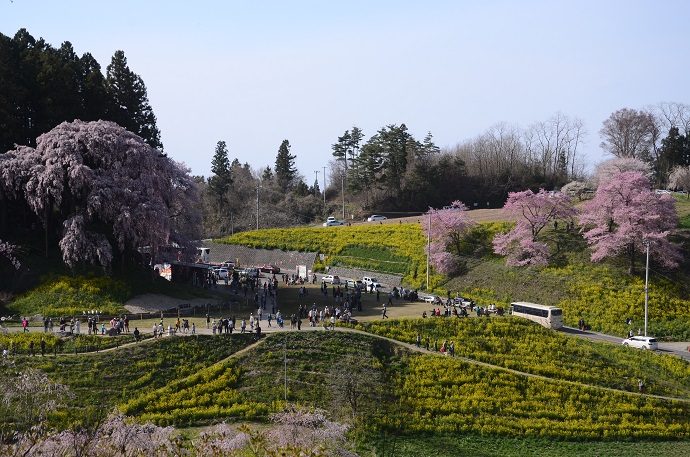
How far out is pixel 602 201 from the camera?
175ft

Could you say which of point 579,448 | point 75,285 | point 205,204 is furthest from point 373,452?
point 205,204

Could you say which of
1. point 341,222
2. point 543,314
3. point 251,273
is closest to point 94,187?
point 251,273

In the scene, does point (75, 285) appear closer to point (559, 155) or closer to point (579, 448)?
point (579, 448)

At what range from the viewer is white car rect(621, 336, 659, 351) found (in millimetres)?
41250

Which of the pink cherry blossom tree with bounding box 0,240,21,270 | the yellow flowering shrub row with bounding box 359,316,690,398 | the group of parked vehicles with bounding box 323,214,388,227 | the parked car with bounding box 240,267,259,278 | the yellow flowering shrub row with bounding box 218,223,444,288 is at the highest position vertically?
the group of parked vehicles with bounding box 323,214,388,227

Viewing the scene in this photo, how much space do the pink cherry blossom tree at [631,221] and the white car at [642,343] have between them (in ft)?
31.8

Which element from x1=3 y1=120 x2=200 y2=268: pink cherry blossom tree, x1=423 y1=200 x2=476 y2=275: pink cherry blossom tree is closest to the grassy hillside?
x1=3 y1=120 x2=200 y2=268: pink cherry blossom tree

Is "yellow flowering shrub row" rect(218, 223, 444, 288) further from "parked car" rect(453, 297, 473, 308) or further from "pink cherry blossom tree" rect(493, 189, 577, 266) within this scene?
"parked car" rect(453, 297, 473, 308)

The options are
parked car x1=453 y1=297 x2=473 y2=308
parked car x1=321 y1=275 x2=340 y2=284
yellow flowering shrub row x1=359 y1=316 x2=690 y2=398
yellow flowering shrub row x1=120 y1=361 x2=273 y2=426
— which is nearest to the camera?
yellow flowering shrub row x1=120 y1=361 x2=273 y2=426

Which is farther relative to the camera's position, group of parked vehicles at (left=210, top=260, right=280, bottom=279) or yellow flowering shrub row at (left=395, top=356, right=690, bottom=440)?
group of parked vehicles at (left=210, top=260, right=280, bottom=279)

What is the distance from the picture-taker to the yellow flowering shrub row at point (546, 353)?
37531 millimetres

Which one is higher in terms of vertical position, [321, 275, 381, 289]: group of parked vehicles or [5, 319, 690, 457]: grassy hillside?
[321, 275, 381, 289]: group of parked vehicles

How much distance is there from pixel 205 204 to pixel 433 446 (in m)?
70.1

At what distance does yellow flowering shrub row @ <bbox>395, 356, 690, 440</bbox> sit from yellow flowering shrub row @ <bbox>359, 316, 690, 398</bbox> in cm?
130
